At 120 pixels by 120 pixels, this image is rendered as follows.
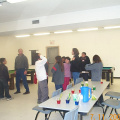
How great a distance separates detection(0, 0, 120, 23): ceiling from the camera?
163 inches

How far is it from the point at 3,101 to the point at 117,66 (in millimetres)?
6543

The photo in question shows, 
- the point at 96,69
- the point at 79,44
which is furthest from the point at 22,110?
the point at 79,44

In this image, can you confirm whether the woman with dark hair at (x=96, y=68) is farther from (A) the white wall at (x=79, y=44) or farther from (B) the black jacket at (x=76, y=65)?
(A) the white wall at (x=79, y=44)

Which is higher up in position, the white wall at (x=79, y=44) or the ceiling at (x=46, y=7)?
the ceiling at (x=46, y=7)

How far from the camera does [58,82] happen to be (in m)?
4.65

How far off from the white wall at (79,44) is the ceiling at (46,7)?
15.5 feet

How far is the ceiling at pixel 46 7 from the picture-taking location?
4.13 meters

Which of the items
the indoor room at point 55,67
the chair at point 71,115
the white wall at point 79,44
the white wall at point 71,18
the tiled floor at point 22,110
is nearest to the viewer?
the chair at point 71,115

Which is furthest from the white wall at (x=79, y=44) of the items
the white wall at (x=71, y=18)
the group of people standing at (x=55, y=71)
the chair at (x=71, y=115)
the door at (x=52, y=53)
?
the chair at (x=71, y=115)

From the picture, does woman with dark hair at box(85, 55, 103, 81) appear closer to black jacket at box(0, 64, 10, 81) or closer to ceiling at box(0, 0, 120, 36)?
ceiling at box(0, 0, 120, 36)

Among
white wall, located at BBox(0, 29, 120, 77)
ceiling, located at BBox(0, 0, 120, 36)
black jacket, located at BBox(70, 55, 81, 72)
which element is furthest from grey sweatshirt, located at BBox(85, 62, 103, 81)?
white wall, located at BBox(0, 29, 120, 77)

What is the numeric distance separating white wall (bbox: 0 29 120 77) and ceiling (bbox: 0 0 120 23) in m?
4.73

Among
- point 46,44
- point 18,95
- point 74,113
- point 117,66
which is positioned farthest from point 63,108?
point 46,44

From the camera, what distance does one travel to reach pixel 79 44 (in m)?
9.71
